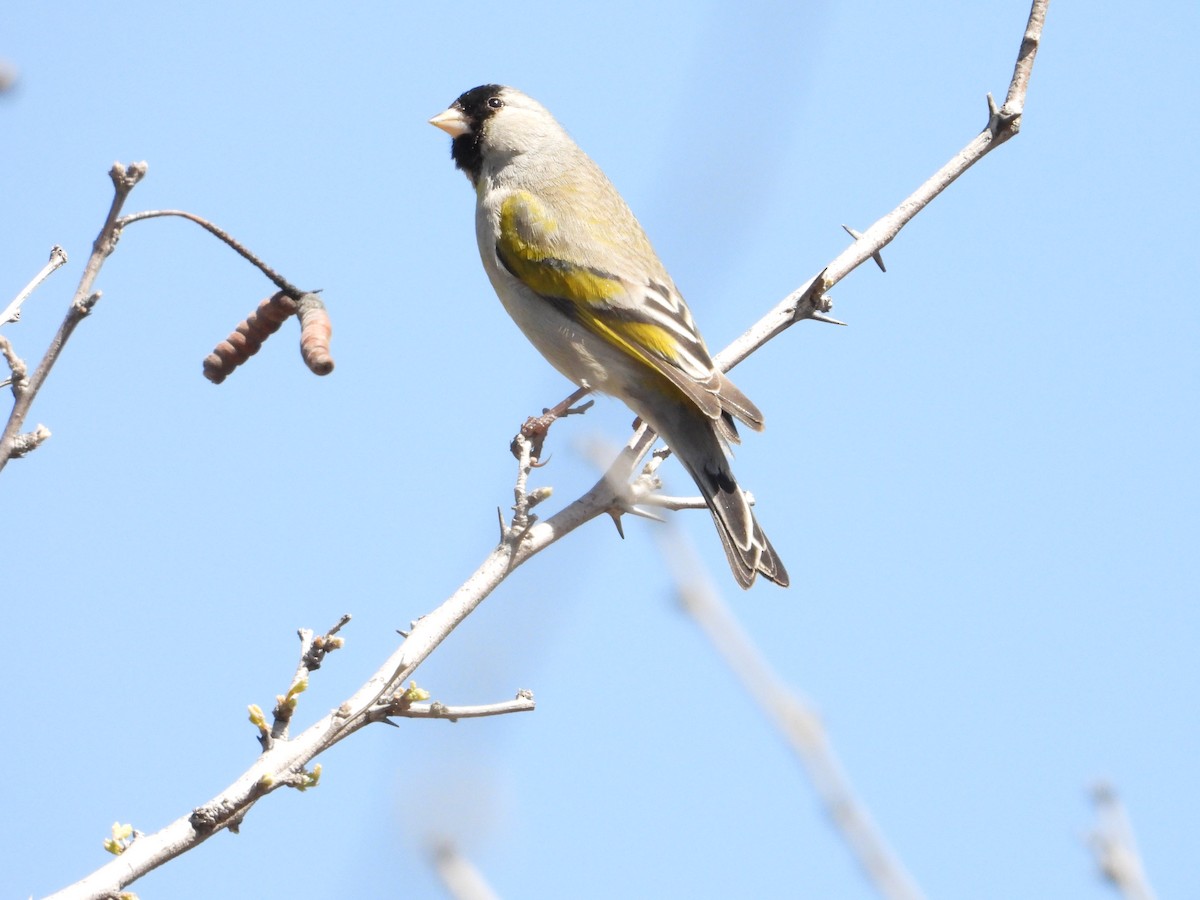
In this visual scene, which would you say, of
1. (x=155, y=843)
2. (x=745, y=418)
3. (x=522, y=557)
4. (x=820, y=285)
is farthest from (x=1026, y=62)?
(x=155, y=843)

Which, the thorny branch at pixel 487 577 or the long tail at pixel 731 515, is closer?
the thorny branch at pixel 487 577

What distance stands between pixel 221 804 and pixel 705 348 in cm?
298

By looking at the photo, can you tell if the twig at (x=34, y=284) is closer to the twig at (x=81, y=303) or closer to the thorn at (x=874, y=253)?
the twig at (x=81, y=303)

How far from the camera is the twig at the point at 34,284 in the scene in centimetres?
221

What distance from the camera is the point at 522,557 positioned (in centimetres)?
318

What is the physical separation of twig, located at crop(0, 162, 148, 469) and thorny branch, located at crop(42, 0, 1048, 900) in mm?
691

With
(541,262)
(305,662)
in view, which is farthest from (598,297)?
(305,662)

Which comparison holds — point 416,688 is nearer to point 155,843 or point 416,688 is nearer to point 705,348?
point 155,843

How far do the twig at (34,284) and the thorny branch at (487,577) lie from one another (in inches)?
35.0

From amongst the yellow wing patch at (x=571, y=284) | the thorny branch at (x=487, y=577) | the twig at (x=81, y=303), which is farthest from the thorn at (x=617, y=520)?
the twig at (x=81, y=303)

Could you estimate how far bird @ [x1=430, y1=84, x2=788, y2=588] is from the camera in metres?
4.52

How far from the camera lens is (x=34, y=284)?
2.29 m

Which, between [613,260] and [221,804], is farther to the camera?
[613,260]

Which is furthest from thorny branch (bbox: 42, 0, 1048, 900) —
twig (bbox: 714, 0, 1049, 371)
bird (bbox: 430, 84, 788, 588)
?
bird (bbox: 430, 84, 788, 588)
